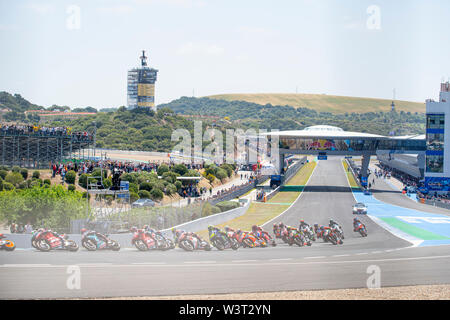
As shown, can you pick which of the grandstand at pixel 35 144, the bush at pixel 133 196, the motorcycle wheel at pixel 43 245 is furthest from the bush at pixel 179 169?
the motorcycle wheel at pixel 43 245

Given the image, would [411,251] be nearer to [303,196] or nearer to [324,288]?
[324,288]

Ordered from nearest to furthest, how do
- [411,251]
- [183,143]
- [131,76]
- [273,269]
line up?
1. [273,269]
2. [411,251]
3. [183,143]
4. [131,76]

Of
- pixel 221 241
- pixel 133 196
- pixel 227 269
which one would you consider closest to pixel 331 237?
pixel 221 241

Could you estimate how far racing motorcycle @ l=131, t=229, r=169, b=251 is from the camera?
22.7 m

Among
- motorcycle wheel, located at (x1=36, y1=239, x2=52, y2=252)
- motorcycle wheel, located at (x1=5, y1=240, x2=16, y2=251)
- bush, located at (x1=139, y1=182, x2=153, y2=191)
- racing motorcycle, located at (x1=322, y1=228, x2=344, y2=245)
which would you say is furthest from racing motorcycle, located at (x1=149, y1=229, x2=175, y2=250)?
bush, located at (x1=139, y1=182, x2=153, y2=191)

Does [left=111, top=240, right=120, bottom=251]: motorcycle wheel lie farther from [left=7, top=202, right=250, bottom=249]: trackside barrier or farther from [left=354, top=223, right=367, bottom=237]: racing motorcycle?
[left=354, top=223, right=367, bottom=237]: racing motorcycle

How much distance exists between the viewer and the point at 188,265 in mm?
19750

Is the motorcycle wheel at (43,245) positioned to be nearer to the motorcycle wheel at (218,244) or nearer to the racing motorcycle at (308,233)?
the motorcycle wheel at (218,244)

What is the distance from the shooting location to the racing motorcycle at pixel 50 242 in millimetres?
21391

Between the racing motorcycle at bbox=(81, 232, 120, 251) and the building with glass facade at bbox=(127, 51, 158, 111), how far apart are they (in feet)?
353

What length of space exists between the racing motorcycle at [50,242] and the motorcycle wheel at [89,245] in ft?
2.54

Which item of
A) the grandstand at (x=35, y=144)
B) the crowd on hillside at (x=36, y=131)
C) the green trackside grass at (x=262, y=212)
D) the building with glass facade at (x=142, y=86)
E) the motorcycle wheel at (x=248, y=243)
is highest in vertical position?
the building with glass facade at (x=142, y=86)
